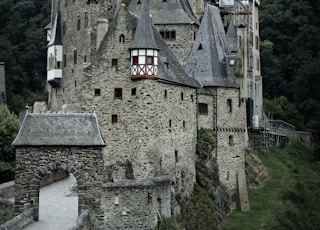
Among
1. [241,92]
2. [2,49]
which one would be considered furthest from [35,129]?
[2,49]

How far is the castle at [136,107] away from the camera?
148 ft

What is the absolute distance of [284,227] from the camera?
60719 mm

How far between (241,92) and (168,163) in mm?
10386

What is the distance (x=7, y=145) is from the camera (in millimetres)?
61250

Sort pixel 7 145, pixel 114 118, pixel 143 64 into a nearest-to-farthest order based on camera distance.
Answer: pixel 143 64
pixel 114 118
pixel 7 145

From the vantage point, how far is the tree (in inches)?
2341

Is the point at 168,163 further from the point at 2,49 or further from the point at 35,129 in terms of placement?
the point at 2,49

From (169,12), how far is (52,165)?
25978mm

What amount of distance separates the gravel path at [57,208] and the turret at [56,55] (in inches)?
410

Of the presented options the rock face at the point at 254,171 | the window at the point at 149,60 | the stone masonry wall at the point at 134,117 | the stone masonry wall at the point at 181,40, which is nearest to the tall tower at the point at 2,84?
the stone masonry wall at the point at 181,40

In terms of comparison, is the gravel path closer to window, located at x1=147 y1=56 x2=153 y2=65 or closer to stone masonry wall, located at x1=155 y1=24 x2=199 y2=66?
window, located at x1=147 y1=56 x2=153 y2=65

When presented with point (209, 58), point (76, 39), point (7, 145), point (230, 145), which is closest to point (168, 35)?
point (209, 58)

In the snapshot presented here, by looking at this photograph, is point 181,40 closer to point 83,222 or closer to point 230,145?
point 230,145

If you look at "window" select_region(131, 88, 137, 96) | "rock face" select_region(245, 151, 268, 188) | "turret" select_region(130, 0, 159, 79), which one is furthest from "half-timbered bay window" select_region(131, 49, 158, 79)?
"rock face" select_region(245, 151, 268, 188)
